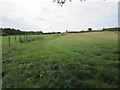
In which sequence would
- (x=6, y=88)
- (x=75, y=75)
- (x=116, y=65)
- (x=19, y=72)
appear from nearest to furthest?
(x=6, y=88) → (x=75, y=75) → (x=19, y=72) → (x=116, y=65)

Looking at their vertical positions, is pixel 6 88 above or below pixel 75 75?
below

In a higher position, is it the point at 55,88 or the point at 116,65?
the point at 116,65

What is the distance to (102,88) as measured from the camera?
13.1 ft

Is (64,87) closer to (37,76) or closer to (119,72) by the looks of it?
(37,76)


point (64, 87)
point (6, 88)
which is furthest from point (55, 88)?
point (6, 88)

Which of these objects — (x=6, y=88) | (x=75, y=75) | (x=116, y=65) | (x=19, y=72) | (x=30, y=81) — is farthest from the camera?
(x=116, y=65)

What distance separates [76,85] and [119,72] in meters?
2.58

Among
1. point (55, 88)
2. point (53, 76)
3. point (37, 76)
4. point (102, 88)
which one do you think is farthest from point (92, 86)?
point (37, 76)

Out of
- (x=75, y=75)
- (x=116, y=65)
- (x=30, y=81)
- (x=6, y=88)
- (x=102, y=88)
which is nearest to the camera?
(x=102, y=88)

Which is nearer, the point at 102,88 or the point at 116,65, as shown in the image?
the point at 102,88

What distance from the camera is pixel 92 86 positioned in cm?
412

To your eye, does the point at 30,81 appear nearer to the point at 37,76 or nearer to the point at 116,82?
the point at 37,76

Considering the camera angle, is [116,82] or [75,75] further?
[75,75]

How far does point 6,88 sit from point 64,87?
2.49 meters
